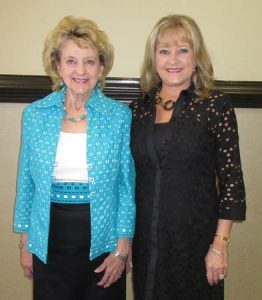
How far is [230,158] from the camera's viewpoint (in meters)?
1.25

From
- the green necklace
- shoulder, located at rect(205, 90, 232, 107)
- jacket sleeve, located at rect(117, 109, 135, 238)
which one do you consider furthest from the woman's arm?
the green necklace

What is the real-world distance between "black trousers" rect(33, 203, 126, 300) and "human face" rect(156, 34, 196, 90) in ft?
1.96

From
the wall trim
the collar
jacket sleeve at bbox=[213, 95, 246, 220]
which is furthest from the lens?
the wall trim

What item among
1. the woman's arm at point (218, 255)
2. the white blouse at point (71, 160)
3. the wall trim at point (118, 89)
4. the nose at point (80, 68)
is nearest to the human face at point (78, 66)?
the nose at point (80, 68)

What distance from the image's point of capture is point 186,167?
4.20ft

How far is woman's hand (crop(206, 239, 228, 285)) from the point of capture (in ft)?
4.13

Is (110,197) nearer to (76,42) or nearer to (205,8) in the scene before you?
(76,42)

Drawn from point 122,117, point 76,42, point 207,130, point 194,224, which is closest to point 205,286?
point 194,224

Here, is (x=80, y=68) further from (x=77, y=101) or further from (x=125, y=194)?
(x=125, y=194)

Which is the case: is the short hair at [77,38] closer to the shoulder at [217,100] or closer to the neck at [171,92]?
the neck at [171,92]

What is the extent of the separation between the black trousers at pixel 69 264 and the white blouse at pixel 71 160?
0.11 meters

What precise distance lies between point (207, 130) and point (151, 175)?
0.88 feet

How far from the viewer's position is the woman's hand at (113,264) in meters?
1.38

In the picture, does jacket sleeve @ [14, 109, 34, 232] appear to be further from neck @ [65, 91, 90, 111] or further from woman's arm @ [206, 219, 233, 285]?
woman's arm @ [206, 219, 233, 285]
